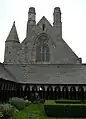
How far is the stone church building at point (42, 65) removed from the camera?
2873 cm

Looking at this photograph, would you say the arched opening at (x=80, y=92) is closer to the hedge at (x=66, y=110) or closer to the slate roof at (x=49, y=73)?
the slate roof at (x=49, y=73)

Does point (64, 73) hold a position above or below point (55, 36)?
below

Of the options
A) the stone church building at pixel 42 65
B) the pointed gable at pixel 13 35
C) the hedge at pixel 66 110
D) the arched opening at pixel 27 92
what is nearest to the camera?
the hedge at pixel 66 110

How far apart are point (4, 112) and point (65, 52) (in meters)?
23.4

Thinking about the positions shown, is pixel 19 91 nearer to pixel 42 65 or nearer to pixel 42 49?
pixel 42 65

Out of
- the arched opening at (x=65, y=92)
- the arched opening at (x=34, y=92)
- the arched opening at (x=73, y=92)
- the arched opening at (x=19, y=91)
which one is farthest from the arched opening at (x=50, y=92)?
the arched opening at (x=19, y=91)

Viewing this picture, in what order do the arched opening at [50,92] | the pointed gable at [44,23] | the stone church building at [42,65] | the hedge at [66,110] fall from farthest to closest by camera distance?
the pointed gable at [44,23], the arched opening at [50,92], the stone church building at [42,65], the hedge at [66,110]

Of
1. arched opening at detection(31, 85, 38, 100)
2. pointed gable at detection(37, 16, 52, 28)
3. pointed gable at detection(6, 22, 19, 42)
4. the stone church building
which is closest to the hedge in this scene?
the stone church building

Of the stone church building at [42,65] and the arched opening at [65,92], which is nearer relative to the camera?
the stone church building at [42,65]

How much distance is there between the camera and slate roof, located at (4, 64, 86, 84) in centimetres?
2961

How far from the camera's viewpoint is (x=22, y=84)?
2939 cm

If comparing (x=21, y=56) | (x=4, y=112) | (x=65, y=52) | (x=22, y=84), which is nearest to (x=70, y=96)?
(x=22, y=84)

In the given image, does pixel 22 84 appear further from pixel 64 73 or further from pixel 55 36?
pixel 55 36

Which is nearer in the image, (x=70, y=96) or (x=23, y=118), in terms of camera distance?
(x=23, y=118)
